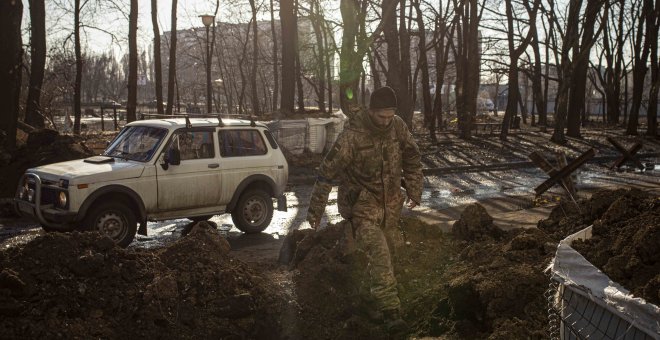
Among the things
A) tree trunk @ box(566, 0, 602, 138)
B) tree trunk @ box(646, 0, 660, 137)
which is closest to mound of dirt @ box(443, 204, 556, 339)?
tree trunk @ box(566, 0, 602, 138)

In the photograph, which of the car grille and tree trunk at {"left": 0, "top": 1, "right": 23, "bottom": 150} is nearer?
the car grille

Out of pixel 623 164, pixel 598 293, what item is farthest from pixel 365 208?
pixel 623 164

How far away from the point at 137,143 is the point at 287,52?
1558 cm

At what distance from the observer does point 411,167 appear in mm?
6230

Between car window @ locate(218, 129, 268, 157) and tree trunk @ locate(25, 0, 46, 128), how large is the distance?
15027 mm

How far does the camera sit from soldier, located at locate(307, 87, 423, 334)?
18.9 ft

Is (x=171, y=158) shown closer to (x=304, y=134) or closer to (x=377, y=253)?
(x=377, y=253)

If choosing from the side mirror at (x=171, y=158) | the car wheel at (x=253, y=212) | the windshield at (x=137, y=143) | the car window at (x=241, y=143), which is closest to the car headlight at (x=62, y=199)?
the windshield at (x=137, y=143)

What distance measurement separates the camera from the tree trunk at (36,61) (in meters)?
22.8

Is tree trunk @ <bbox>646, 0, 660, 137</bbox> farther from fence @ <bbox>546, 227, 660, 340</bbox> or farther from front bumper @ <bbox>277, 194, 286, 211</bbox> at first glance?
fence @ <bbox>546, 227, 660, 340</bbox>

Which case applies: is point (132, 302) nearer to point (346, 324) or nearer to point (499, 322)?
point (346, 324)

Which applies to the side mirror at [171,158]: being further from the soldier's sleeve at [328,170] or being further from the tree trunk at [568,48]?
the tree trunk at [568,48]

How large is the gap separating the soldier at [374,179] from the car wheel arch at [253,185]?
13.6ft

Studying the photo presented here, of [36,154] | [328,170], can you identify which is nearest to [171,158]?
[328,170]
